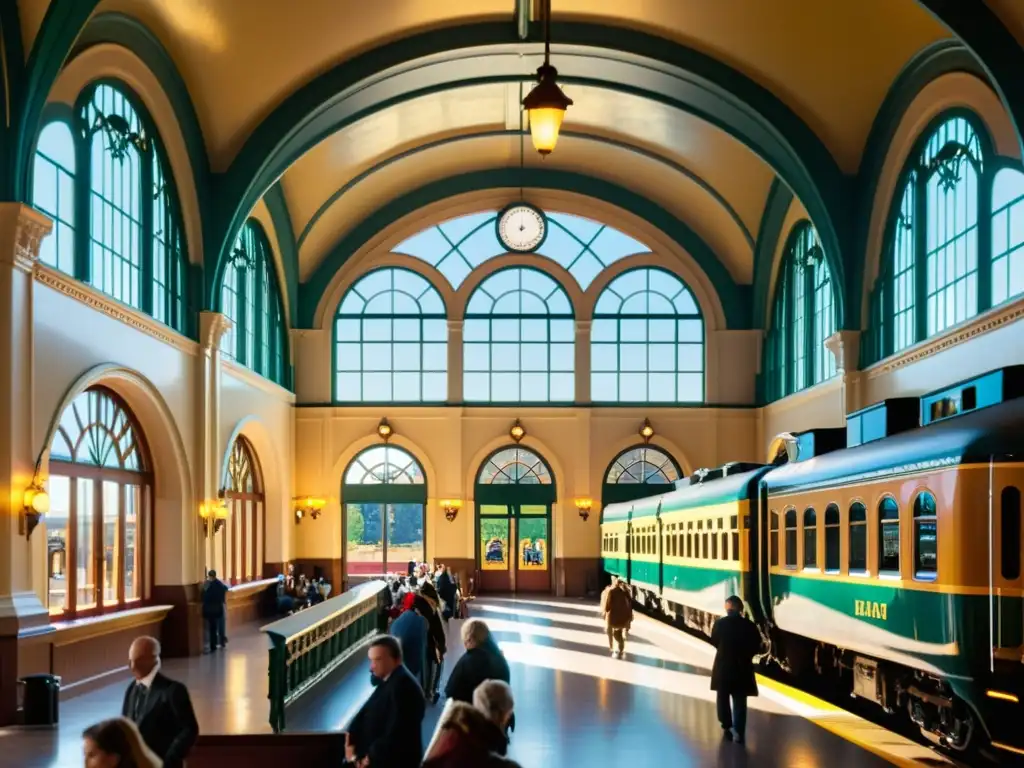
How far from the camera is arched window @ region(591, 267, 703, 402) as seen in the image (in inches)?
1449

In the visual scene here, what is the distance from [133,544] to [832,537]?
12.4 m

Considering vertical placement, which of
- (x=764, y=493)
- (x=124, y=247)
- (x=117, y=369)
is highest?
(x=124, y=247)

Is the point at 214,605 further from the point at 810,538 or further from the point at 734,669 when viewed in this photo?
the point at 734,669

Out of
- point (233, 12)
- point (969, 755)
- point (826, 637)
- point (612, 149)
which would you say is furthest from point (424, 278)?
point (969, 755)

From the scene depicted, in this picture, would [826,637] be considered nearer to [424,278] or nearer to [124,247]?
[124,247]

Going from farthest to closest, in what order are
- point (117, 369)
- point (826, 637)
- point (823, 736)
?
1. point (117, 369)
2. point (826, 637)
3. point (823, 736)

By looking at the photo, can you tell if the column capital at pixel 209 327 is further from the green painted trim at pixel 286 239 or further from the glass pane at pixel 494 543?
the glass pane at pixel 494 543

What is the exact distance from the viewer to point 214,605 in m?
23.4

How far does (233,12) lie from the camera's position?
71.1 feet

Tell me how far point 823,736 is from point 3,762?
26.1 feet

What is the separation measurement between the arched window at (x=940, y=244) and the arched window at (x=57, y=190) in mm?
13756

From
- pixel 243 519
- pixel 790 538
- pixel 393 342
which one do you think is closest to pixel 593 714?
pixel 790 538

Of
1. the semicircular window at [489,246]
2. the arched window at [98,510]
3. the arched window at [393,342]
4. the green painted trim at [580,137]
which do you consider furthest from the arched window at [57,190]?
the semicircular window at [489,246]

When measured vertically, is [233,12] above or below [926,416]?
above
